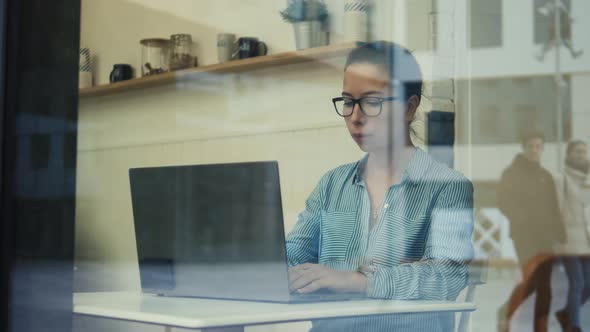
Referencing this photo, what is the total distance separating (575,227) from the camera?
2.48 ft

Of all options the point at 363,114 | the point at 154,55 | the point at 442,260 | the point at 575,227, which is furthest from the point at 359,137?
the point at 575,227

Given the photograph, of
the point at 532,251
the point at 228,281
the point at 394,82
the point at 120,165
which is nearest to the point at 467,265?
the point at 532,251

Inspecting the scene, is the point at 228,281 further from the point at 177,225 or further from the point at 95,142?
the point at 95,142

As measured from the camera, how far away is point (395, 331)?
0.86 metres

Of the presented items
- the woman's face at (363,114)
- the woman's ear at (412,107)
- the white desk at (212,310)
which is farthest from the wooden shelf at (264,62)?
the white desk at (212,310)

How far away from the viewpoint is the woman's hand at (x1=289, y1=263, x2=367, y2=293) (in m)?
0.94

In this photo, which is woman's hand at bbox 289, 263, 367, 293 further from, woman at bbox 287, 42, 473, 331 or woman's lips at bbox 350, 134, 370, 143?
woman's lips at bbox 350, 134, 370, 143

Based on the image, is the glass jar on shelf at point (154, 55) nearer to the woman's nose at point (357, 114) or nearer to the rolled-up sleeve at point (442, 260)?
the woman's nose at point (357, 114)

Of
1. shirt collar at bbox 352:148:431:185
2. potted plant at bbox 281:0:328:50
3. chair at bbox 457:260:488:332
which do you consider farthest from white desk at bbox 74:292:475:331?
potted plant at bbox 281:0:328:50

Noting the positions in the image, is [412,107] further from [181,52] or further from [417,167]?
[181,52]

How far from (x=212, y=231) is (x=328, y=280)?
27 centimetres

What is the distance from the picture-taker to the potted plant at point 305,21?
1489 millimetres

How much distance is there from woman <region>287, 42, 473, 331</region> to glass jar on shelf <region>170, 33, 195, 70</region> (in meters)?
0.33

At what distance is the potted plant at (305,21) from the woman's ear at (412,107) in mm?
364
